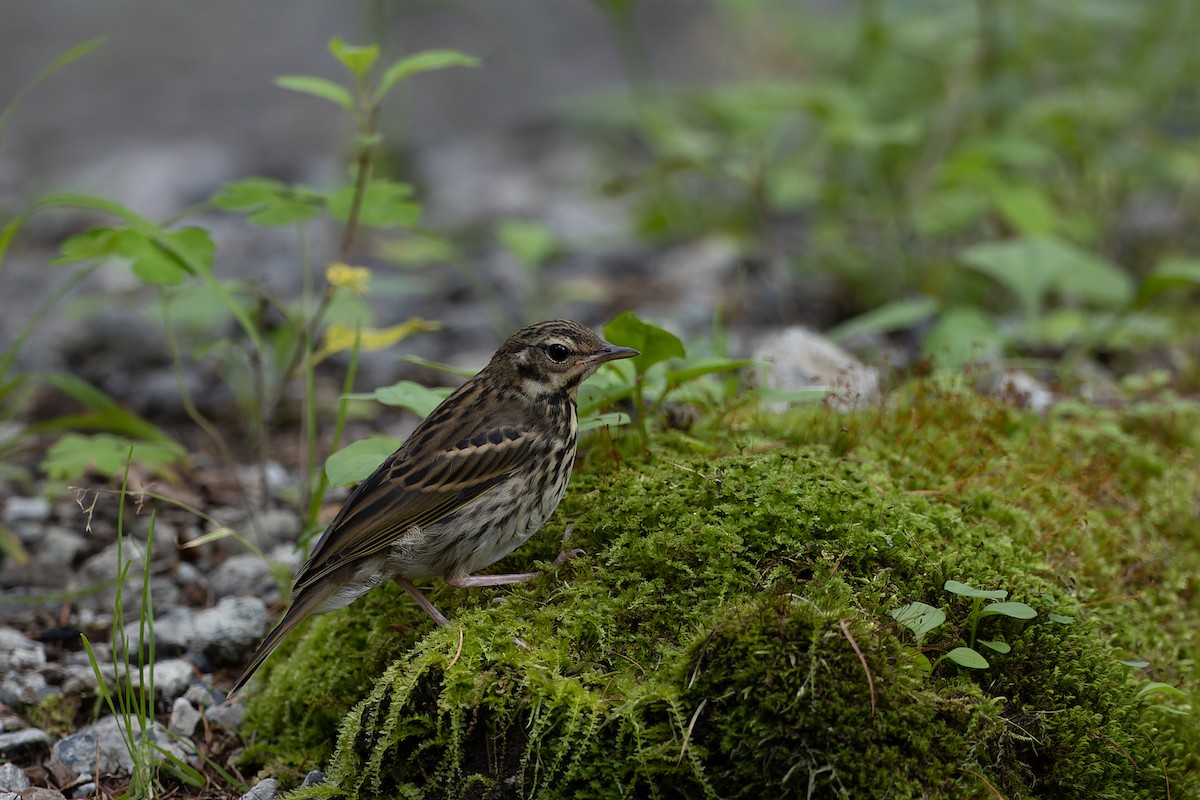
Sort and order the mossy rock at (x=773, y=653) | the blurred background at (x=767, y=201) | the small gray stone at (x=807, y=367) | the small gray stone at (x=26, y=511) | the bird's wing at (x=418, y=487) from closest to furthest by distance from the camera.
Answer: the mossy rock at (x=773, y=653) → the bird's wing at (x=418, y=487) → the small gray stone at (x=807, y=367) → the small gray stone at (x=26, y=511) → the blurred background at (x=767, y=201)

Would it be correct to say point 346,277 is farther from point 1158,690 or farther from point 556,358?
point 1158,690

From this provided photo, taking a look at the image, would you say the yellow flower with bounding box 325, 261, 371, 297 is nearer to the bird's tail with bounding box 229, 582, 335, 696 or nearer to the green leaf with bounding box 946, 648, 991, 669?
the bird's tail with bounding box 229, 582, 335, 696

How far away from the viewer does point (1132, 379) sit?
17.9ft

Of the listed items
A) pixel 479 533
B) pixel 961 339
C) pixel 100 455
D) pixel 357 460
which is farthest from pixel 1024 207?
pixel 100 455

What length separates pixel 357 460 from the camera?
390 cm

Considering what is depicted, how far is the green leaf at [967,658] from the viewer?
3.30 meters

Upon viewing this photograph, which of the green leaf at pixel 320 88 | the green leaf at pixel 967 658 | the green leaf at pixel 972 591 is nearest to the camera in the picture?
the green leaf at pixel 967 658

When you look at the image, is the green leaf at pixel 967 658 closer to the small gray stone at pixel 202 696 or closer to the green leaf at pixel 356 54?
the small gray stone at pixel 202 696

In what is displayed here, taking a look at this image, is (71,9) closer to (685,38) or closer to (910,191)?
(685,38)

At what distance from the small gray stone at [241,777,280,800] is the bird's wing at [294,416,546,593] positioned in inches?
23.3

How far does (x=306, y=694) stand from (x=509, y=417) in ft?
3.64

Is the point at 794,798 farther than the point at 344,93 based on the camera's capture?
No

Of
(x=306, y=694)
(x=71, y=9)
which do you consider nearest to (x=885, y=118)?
(x=306, y=694)

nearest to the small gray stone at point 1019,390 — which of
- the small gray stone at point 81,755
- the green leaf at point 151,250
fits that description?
the green leaf at point 151,250
